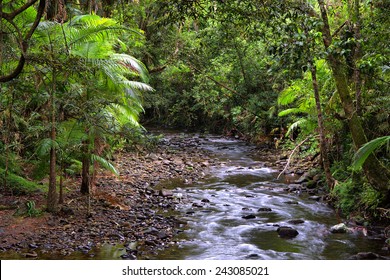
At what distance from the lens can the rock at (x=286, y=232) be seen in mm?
6966

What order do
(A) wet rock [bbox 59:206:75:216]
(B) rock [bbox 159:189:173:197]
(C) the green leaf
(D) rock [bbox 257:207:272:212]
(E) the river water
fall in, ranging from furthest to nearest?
(B) rock [bbox 159:189:173:197]
(D) rock [bbox 257:207:272:212]
(A) wet rock [bbox 59:206:75:216]
(E) the river water
(C) the green leaf

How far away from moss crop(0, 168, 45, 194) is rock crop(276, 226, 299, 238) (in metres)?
4.50

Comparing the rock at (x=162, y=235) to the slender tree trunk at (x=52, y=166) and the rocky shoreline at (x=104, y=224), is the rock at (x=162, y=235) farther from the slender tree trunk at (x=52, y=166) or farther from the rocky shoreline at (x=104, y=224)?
the slender tree trunk at (x=52, y=166)

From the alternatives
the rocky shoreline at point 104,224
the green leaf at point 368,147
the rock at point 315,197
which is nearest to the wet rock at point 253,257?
the rocky shoreline at point 104,224

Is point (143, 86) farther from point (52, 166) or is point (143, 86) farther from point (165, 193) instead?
point (52, 166)

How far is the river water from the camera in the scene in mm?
6266

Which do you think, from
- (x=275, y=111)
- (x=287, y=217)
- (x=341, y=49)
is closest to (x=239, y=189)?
(x=287, y=217)

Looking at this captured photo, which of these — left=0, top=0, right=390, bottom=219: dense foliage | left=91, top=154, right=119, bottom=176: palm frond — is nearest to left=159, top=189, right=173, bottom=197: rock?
left=0, top=0, right=390, bottom=219: dense foliage

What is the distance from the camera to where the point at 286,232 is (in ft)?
23.1

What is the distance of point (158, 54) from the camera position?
54.1 ft

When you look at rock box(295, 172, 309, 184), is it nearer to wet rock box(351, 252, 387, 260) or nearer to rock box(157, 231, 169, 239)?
wet rock box(351, 252, 387, 260)

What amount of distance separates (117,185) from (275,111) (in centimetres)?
846

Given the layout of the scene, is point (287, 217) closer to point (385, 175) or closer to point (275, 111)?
point (385, 175)
